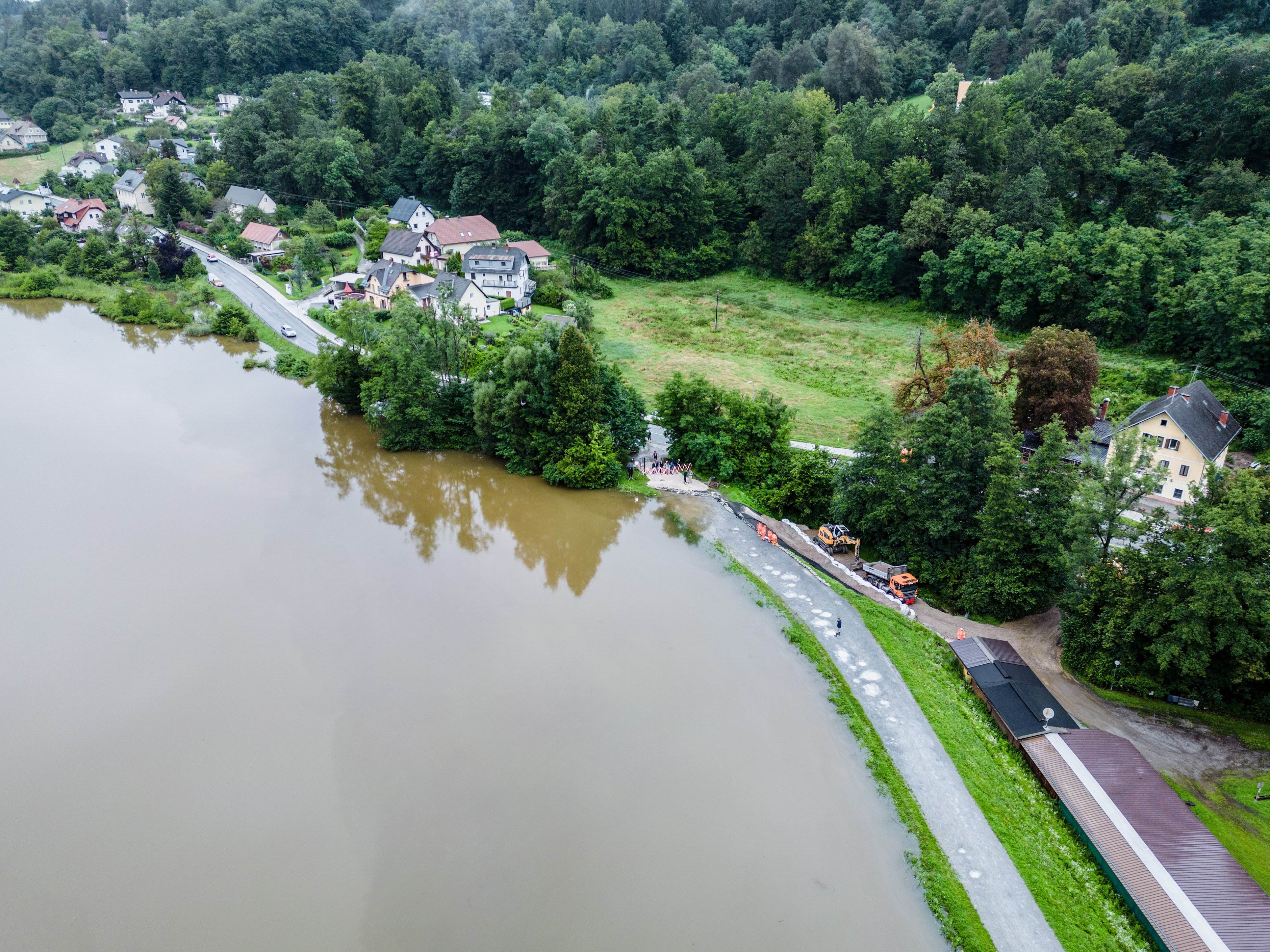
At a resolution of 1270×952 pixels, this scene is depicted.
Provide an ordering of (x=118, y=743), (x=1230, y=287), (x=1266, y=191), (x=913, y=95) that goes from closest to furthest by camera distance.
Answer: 1. (x=118, y=743)
2. (x=1230, y=287)
3. (x=1266, y=191)
4. (x=913, y=95)

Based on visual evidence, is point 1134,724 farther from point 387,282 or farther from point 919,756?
point 387,282

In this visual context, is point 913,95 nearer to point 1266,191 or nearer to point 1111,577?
point 1266,191

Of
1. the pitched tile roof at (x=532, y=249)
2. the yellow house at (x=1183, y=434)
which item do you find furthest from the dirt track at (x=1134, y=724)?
the pitched tile roof at (x=532, y=249)

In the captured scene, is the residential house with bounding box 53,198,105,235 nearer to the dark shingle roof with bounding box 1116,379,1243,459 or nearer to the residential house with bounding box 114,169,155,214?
the residential house with bounding box 114,169,155,214

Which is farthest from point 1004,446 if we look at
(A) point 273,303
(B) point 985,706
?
(A) point 273,303

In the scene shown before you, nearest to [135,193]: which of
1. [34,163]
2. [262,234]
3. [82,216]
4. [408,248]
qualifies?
[82,216]
